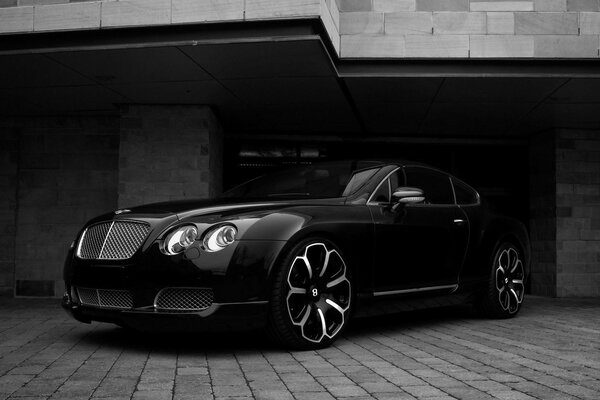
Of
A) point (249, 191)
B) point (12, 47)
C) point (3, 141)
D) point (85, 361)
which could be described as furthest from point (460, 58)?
point (3, 141)

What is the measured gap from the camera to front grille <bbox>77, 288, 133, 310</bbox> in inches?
191

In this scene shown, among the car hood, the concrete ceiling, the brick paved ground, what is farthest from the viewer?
the concrete ceiling

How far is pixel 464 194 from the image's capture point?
7160mm

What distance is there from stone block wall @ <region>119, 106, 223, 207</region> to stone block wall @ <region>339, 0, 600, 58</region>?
3.03 meters

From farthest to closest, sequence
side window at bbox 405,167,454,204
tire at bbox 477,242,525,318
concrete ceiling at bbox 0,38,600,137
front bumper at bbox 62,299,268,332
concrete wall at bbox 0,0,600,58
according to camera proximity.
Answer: concrete wall at bbox 0,0,600,58 < concrete ceiling at bbox 0,38,600,137 < tire at bbox 477,242,525,318 < side window at bbox 405,167,454,204 < front bumper at bbox 62,299,268,332

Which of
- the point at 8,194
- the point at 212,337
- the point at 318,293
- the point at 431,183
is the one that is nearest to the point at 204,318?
the point at 318,293

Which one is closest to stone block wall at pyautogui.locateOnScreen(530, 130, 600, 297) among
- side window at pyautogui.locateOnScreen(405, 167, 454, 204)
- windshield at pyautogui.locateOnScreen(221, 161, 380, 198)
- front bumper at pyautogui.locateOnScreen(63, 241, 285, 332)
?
side window at pyautogui.locateOnScreen(405, 167, 454, 204)

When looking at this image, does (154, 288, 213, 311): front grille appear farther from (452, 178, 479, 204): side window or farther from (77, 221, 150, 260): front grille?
(452, 178, 479, 204): side window

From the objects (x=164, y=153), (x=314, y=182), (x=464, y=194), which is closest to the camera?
(x=314, y=182)

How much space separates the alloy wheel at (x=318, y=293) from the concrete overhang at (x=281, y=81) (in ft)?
8.68

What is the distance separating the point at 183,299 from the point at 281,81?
461 centimetres

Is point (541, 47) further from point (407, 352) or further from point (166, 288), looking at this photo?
point (166, 288)

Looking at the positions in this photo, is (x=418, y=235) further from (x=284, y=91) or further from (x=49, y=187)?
(x=49, y=187)

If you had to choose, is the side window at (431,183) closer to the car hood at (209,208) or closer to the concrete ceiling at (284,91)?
the car hood at (209,208)
